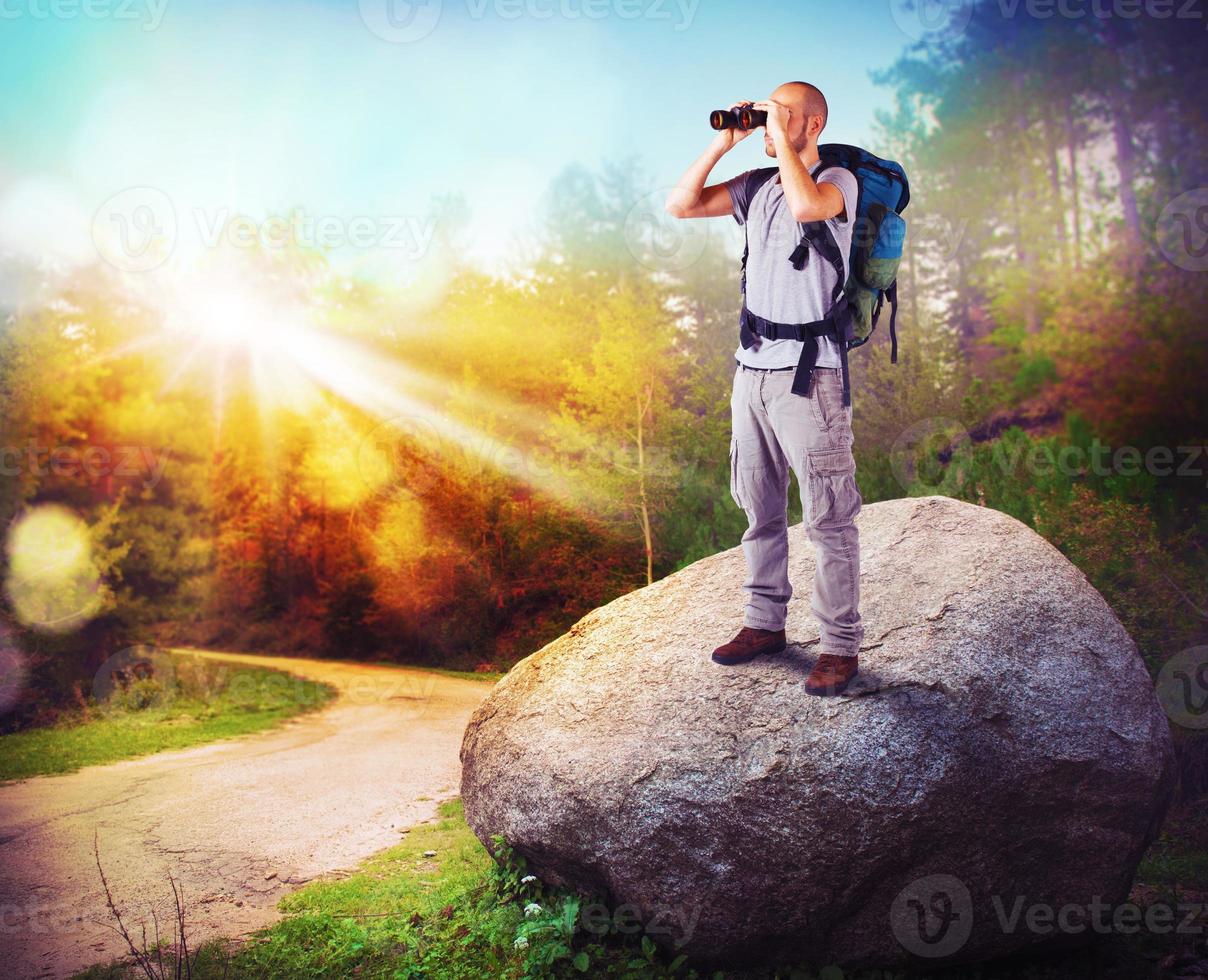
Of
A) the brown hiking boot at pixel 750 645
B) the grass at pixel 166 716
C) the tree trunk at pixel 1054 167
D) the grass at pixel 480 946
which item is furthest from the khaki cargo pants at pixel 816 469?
the tree trunk at pixel 1054 167

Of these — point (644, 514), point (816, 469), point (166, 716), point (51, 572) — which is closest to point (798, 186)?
point (816, 469)

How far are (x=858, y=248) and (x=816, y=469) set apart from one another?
93cm

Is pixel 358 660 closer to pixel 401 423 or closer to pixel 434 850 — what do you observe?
pixel 401 423

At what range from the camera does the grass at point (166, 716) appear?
926 cm

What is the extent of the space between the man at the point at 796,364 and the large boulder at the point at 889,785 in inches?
13.6

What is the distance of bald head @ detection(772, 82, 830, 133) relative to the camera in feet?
11.8

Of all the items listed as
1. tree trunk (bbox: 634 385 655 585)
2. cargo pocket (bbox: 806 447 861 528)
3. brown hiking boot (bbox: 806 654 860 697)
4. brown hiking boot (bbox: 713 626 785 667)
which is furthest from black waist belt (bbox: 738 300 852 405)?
tree trunk (bbox: 634 385 655 585)

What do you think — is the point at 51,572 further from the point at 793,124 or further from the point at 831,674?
the point at 793,124

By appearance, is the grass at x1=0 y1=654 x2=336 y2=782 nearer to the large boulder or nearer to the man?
the large boulder

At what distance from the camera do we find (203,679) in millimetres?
13523

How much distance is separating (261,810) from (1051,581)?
564cm

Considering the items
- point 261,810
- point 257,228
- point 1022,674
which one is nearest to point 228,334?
point 257,228

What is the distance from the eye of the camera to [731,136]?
3.73m

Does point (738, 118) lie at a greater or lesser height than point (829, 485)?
greater
